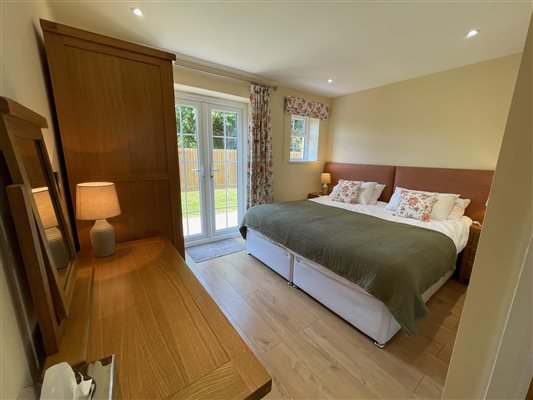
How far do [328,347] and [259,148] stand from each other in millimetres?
2656

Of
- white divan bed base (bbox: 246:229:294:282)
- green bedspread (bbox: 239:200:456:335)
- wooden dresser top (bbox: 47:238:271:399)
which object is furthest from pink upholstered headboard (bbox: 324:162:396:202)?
wooden dresser top (bbox: 47:238:271:399)

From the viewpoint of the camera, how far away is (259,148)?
3.34m

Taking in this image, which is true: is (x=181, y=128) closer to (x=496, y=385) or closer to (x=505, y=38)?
(x=496, y=385)

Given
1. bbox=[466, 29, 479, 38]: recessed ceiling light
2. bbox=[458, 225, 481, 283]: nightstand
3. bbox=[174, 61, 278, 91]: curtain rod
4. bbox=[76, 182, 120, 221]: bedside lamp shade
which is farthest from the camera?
bbox=[174, 61, 278, 91]: curtain rod

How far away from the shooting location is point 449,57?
7.88 feet

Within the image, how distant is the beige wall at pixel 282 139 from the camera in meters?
2.78

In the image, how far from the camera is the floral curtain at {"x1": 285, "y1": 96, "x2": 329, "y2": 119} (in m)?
3.56

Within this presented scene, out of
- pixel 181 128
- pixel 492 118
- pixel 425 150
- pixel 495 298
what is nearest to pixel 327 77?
pixel 425 150

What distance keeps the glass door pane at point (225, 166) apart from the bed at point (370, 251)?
0.82m

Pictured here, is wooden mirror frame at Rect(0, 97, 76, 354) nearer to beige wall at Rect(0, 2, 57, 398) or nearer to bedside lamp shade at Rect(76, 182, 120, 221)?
beige wall at Rect(0, 2, 57, 398)

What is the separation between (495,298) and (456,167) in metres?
2.93

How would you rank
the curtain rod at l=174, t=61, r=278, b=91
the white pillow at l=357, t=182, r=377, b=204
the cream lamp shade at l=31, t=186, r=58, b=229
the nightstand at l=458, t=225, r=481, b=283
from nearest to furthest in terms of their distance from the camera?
the cream lamp shade at l=31, t=186, r=58, b=229 → the nightstand at l=458, t=225, r=481, b=283 → the curtain rod at l=174, t=61, r=278, b=91 → the white pillow at l=357, t=182, r=377, b=204

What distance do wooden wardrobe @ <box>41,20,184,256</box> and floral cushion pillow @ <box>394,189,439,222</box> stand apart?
8.62 feet

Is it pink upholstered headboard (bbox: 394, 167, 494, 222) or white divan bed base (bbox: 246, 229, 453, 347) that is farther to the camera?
pink upholstered headboard (bbox: 394, 167, 494, 222)
